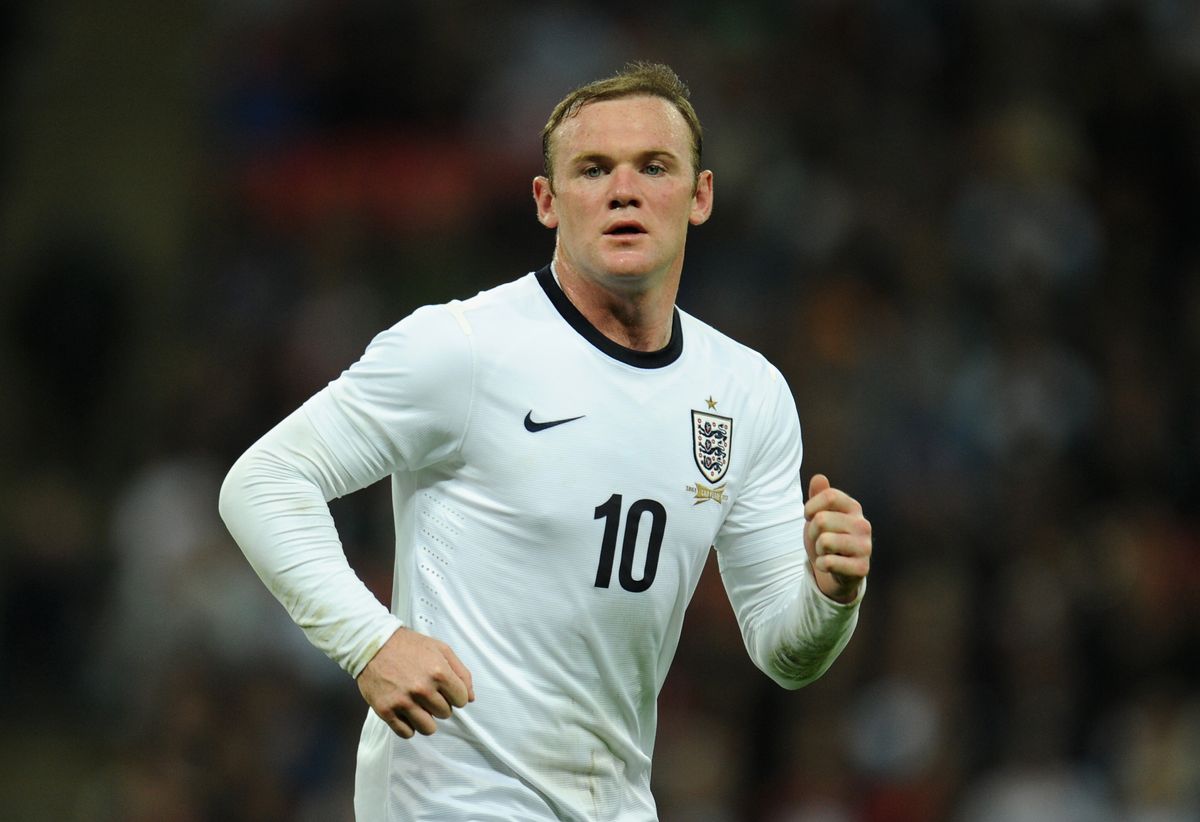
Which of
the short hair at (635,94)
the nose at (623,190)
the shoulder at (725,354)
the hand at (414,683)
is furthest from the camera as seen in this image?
the shoulder at (725,354)

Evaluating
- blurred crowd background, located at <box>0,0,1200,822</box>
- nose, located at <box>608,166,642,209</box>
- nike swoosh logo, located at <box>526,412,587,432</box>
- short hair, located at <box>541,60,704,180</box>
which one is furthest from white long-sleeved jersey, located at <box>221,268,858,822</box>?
blurred crowd background, located at <box>0,0,1200,822</box>

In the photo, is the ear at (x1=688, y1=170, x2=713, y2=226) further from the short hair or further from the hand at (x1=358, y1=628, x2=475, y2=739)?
the hand at (x1=358, y1=628, x2=475, y2=739)

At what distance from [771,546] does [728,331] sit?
20.9 ft

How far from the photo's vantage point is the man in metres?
3.91

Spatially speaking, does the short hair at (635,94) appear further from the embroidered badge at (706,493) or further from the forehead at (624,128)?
the embroidered badge at (706,493)

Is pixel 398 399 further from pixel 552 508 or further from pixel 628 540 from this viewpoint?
pixel 628 540

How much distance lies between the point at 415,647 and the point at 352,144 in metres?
9.22

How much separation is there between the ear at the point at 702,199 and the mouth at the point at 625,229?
282 mm

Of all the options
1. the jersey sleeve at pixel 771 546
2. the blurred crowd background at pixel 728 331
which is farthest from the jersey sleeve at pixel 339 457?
the blurred crowd background at pixel 728 331

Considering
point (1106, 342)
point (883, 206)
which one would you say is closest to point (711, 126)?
point (883, 206)

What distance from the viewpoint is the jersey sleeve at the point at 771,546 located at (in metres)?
4.38

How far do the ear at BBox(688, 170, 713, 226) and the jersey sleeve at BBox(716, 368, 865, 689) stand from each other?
0.45m

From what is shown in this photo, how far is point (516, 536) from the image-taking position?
13.3 feet

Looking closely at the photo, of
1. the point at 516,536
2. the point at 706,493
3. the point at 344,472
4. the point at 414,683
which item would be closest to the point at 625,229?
the point at 706,493
